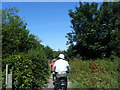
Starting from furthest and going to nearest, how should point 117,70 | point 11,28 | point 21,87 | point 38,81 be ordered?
point 117,70 → point 11,28 → point 38,81 → point 21,87

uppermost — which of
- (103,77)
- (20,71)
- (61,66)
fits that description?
(61,66)

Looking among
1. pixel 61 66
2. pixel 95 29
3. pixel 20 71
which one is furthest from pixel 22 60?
pixel 95 29

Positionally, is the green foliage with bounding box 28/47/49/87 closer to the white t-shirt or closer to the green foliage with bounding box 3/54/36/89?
the green foliage with bounding box 3/54/36/89

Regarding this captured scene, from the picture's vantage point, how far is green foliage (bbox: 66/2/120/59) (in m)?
23.8

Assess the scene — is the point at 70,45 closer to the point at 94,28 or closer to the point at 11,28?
the point at 94,28

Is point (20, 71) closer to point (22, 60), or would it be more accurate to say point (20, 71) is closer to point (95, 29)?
point (22, 60)

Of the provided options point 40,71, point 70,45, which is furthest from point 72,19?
point 40,71

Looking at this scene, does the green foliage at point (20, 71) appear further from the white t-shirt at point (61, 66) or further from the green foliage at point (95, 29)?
the green foliage at point (95, 29)

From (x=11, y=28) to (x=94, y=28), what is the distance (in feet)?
48.6

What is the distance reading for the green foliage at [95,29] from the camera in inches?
935

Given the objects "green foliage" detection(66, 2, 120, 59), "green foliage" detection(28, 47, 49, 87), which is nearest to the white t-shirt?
"green foliage" detection(28, 47, 49, 87)

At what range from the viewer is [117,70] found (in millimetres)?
11586

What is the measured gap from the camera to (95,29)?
23906 millimetres

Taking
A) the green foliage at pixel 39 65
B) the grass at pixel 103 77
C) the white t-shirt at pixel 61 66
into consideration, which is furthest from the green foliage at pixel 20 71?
the grass at pixel 103 77
